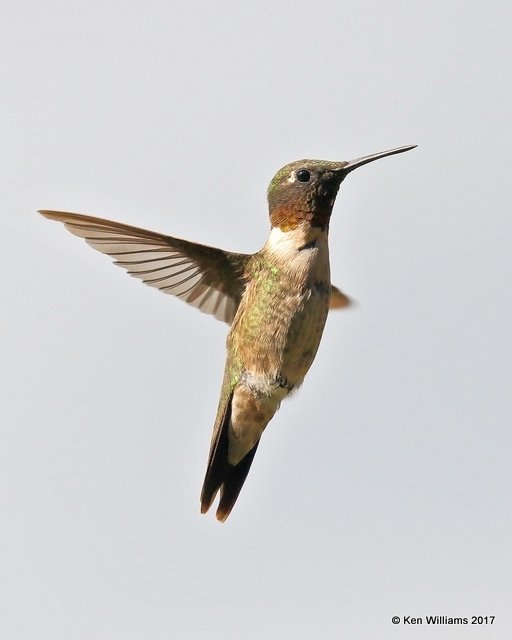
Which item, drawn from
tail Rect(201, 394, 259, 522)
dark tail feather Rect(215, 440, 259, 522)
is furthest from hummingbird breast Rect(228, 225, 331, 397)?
dark tail feather Rect(215, 440, 259, 522)

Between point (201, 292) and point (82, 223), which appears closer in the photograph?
point (82, 223)

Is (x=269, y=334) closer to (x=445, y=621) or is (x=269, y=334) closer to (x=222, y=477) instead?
(x=222, y=477)

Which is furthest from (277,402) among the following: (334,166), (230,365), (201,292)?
(334,166)

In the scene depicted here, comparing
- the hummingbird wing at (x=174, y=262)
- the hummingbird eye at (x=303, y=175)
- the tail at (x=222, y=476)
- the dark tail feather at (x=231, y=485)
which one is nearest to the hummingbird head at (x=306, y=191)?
the hummingbird eye at (x=303, y=175)

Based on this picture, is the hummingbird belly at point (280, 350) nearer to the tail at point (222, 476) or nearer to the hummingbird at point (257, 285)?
the hummingbird at point (257, 285)

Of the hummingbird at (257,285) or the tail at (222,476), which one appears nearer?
the hummingbird at (257,285)

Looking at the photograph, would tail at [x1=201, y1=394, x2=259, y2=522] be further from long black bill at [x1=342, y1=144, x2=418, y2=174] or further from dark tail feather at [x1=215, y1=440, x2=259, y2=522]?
long black bill at [x1=342, y1=144, x2=418, y2=174]

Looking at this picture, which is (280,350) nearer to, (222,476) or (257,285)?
(257,285)
